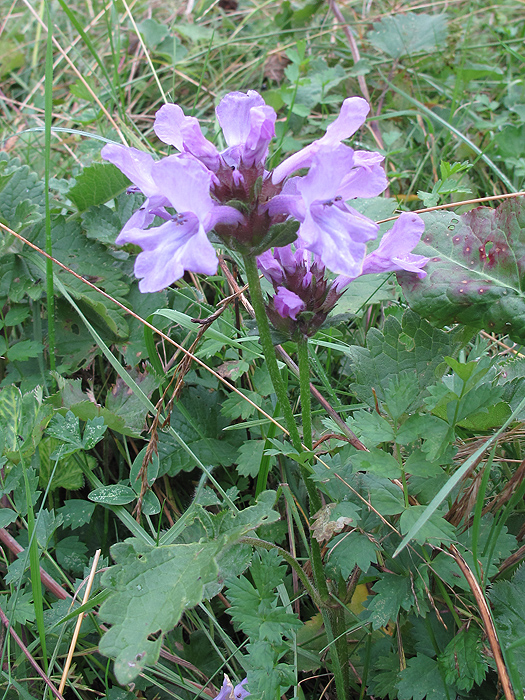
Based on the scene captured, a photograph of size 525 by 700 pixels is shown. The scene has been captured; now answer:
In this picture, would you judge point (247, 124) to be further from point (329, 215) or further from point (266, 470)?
point (266, 470)

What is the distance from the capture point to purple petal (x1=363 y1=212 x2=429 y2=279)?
4.14 feet

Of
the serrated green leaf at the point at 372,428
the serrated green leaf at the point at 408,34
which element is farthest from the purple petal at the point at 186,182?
the serrated green leaf at the point at 408,34

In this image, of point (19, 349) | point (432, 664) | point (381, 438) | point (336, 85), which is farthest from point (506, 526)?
point (336, 85)

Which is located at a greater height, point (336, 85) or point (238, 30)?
point (238, 30)

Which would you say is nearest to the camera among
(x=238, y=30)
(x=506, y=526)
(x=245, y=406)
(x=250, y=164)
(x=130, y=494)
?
(x=250, y=164)

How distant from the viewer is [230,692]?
4.33 ft

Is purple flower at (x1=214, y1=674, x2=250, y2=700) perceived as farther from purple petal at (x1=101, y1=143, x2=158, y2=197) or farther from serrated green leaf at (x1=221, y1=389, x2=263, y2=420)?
purple petal at (x1=101, y1=143, x2=158, y2=197)

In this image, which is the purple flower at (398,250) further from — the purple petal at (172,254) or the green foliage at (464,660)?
the green foliage at (464,660)

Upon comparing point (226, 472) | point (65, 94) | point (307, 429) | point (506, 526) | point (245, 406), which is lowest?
point (506, 526)

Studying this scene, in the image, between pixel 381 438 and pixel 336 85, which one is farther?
pixel 336 85

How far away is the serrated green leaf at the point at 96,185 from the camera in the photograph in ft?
6.77

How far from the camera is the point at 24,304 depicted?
6.92ft

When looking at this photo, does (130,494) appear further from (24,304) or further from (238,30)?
(238,30)

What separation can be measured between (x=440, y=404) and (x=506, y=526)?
401 millimetres
